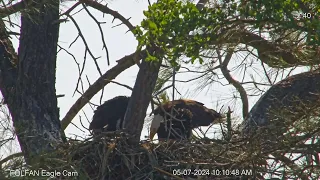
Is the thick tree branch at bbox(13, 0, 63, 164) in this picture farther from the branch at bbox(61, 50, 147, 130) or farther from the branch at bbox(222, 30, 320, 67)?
the branch at bbox(222, 30, 320, 67)

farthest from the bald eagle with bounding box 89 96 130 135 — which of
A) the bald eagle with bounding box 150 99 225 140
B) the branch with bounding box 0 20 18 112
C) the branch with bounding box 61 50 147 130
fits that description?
the branch with bounding box 0 20 18 112

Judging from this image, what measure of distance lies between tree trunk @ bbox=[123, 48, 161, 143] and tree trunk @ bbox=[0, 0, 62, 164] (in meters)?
0.61

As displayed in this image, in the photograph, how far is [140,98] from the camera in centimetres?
807

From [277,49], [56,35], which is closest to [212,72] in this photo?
[277,49]

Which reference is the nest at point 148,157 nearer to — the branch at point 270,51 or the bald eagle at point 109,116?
the branch at point 270,51

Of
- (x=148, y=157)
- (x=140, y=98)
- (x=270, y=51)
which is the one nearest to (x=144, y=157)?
(x=148, y=157)

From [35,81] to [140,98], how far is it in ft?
2.85

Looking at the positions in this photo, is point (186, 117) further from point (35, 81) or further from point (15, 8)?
point (15, 8)

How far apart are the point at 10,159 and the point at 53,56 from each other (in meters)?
1.41

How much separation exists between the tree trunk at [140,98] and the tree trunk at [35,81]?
61 cm

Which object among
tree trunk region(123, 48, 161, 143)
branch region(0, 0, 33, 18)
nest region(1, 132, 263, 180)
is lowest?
nest region(1, 132, 263, 180)

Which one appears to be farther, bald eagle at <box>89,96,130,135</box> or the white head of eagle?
bald eagle at <box>89,96,130,135</box>

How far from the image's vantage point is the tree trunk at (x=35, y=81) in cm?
773

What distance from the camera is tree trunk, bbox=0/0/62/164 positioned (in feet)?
25.4
